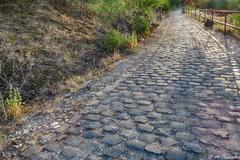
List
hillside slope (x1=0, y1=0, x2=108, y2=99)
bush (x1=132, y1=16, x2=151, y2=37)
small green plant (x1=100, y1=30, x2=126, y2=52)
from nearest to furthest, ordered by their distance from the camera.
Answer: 1. hillside slope (x1=0, y1=0, x2=108, y2=99)
2. small green plant (x1=100, y1=30, x2=126, y2=52)
3. bush (x1=132, y1=16, x2=151, y2=37)

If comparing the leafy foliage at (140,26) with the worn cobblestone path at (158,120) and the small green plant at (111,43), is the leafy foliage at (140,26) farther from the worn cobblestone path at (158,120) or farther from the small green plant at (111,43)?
the worn cobblestone path at (158,120)

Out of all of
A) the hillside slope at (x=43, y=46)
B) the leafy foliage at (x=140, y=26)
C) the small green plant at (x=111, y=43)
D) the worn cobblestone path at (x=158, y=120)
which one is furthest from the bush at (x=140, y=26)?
the worn cobblestone path at (x=158, y=120)

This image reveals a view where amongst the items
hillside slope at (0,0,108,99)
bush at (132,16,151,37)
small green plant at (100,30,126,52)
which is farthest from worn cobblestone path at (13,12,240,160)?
bush at (132,16,151,37)

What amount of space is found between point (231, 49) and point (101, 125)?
20.6 ft

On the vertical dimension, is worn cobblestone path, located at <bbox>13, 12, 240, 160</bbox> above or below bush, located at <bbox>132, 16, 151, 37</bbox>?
below

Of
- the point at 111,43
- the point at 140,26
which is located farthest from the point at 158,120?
the point at 140,26

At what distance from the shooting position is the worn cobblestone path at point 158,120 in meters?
3.33

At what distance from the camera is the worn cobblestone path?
3.33 m

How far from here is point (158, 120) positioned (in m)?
4.10

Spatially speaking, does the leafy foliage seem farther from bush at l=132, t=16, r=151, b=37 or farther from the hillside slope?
the hillside slope

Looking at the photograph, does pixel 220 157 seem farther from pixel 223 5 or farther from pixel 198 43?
pixel 223 5

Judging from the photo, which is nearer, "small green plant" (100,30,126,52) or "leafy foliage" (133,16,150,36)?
"small green plant" (100,30,126,52)

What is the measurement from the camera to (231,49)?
889 cm

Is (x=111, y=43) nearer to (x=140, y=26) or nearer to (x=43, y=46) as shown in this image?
(x=43, y=46)
